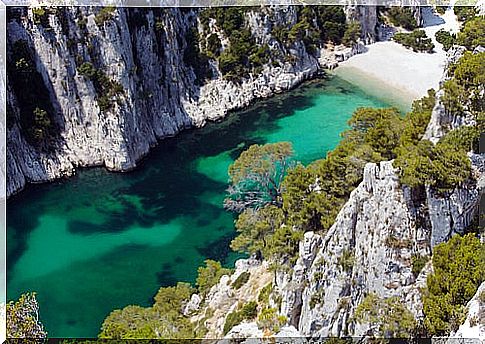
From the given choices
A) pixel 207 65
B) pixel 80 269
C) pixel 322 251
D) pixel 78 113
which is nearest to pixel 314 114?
pixel 207 65

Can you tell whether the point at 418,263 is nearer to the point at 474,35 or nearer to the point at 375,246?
the point at 375,246

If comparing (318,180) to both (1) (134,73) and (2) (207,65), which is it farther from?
(2) (207,65)

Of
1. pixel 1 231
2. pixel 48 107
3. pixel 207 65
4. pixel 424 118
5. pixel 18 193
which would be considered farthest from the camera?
pixel 207 65

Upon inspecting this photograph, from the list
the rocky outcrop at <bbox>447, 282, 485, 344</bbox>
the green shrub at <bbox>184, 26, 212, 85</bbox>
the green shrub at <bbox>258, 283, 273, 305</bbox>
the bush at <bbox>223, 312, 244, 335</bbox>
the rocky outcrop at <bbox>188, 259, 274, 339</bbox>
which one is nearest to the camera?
the rocky outcrop at <bbox>447, 282, 485, 344</bbox>

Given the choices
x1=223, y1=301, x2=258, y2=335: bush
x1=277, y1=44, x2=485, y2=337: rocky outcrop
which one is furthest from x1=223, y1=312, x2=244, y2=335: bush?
x1=277, y1=44, x2=485, y2=337: rocky outcrop

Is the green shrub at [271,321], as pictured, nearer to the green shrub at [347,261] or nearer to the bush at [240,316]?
the bush at [240,316]

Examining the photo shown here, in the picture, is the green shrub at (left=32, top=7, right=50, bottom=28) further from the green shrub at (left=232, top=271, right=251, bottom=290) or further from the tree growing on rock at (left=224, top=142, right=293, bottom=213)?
the green shrub at (left=232, top=271, right=251, bottom=290)
